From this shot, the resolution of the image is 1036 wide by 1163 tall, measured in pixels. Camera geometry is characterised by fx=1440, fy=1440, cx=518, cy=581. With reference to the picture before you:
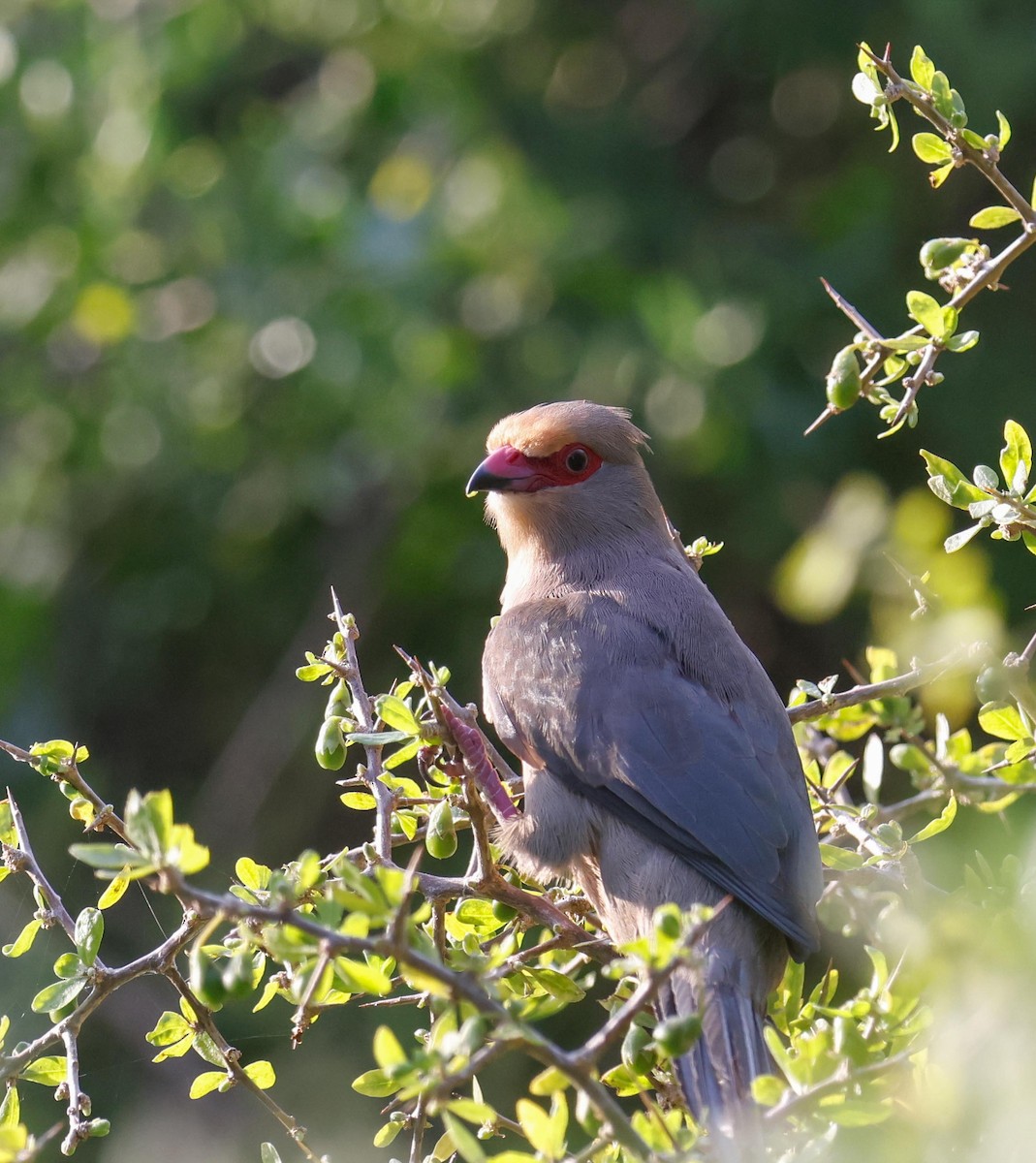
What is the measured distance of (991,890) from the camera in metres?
1.77

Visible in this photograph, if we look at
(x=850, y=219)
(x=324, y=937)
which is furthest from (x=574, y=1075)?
(x=850, y=219)

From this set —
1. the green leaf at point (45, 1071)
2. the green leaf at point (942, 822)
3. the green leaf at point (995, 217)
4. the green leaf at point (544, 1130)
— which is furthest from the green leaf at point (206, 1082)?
the green leaf at point (995, 217)

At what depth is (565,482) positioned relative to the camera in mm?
4113

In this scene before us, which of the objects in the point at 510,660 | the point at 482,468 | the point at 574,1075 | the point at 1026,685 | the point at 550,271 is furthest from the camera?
the point at 550,271

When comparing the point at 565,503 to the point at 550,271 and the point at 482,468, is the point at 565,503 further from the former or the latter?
→ the point at 550,271

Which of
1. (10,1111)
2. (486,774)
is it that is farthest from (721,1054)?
(10,1111)

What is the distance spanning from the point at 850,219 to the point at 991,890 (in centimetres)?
498

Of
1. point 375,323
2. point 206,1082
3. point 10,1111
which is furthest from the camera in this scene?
point 375,323

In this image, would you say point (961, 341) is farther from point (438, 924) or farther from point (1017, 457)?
point (438, 924)

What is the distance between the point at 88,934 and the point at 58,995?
118 mm

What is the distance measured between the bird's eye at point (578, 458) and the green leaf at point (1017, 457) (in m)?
1.90

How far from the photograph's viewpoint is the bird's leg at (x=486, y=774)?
303 cm

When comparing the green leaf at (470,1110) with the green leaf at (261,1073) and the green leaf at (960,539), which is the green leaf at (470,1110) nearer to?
the green leaf at (261,1073)

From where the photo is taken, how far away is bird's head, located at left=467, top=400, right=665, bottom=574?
4.07 meters
